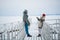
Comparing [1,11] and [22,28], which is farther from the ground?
[1,11]

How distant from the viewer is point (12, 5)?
331 centimetres

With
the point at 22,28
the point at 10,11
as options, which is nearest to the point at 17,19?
the point at 10,11

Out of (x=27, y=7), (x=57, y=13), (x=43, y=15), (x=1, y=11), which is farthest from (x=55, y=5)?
(x=1, y=11)

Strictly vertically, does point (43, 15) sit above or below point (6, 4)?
below

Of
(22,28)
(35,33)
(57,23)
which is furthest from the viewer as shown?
(57,23)

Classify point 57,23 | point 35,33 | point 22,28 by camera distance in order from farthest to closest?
point 57,23
point 35,33
point 22,28

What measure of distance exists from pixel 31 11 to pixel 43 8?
0.29 m

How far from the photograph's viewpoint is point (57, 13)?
3.29 metres

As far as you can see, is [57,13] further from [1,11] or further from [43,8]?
[1,11]

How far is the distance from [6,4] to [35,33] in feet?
3.08

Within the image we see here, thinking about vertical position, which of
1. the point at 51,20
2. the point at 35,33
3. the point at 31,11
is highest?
the point at 31,11

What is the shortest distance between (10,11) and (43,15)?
77cm

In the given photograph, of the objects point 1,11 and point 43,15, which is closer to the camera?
point 43,15

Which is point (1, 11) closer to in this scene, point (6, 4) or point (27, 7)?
point (6, 4)
